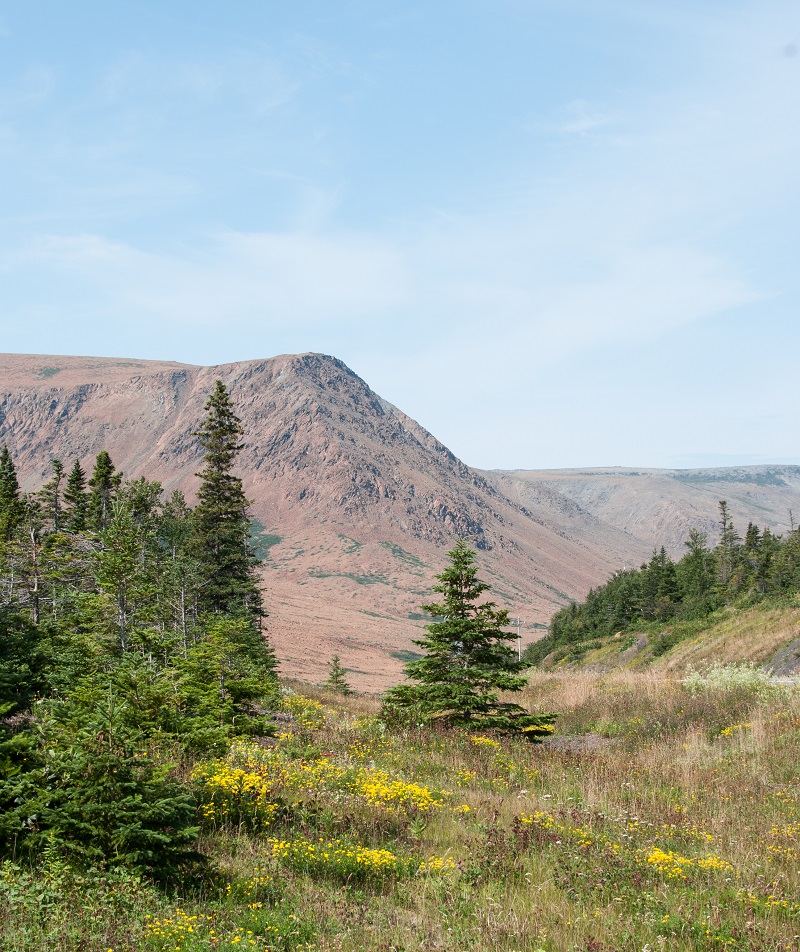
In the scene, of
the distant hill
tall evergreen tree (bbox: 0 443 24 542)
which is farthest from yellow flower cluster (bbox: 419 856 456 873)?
tall evergreen tree (bbox: 0 443 24 542)

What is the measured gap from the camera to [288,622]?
10694cm

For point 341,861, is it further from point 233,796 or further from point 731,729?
point 731,729

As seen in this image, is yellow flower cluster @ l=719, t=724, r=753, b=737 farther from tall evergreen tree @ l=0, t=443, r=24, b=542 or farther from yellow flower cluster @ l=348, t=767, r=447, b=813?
tall evergreen tree @ l=0, t=443, r=24, b=542

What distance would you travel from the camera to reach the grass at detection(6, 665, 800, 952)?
4598mm

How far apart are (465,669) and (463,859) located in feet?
22.4

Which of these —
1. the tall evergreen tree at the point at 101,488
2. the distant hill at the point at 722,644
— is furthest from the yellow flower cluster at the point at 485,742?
the tall evergreen tree at the point at 101,488

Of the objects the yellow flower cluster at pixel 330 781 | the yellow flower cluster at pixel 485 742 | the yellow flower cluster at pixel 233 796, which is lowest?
the yellow flower cluster at pixel 485 742

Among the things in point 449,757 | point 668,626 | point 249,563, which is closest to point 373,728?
point 449,757

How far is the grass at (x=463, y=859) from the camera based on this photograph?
4.60 metres

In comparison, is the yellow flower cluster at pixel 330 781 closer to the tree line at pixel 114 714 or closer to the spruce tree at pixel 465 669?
the tree line at pixel 114 714

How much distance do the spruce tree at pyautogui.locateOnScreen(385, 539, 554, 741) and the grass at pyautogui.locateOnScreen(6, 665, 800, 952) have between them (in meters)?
1.28

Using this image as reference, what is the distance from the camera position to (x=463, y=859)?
6.25 metres

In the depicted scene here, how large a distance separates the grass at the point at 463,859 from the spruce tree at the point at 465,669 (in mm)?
1277

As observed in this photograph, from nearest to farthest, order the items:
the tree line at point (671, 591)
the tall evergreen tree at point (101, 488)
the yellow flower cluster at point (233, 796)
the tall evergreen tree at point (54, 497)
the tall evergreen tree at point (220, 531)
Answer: the yellow flower cluster at point (233, 796), the tall evergreen tree at point (220, 531), the tall evergreen tree at point (101, 488), the tall evergreen tree at point (54, 497), the tree line at point (671, 591)
